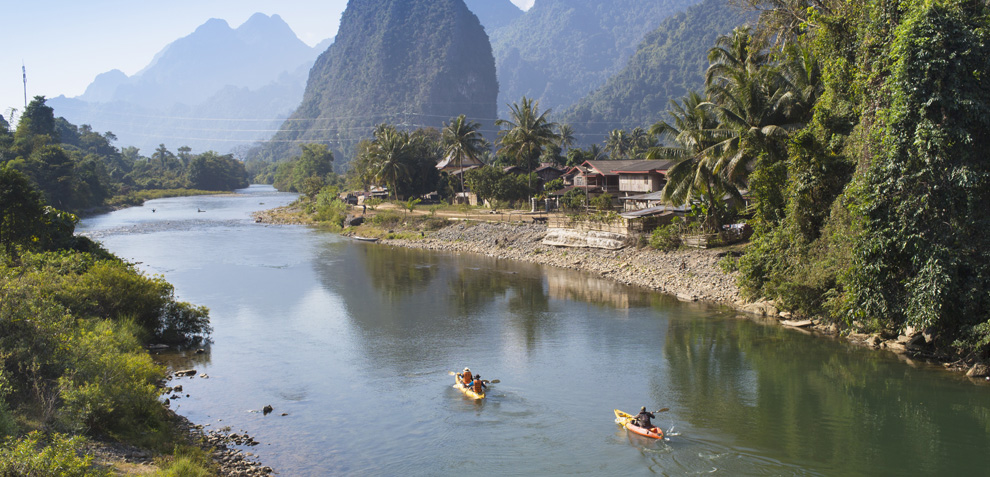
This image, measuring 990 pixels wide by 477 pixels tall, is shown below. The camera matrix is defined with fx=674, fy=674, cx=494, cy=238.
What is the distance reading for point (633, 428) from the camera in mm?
17516

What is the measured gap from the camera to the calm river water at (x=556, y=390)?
16672 mm

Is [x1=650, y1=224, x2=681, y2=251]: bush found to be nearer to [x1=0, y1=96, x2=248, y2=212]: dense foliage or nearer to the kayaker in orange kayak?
the kayaker in orange kayak

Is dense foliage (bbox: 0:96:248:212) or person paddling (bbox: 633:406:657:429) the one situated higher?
dense foliage (bbox: 0:96:248:212)

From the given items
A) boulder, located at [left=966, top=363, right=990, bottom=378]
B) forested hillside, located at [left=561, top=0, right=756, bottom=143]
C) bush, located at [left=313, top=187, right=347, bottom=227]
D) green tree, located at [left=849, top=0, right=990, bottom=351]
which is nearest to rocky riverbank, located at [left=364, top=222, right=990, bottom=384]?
boulder, located at [left=966, top=363, right=990, bottom=378]

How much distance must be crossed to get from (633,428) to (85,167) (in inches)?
3983

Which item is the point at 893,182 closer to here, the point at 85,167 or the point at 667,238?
the point at 667,238

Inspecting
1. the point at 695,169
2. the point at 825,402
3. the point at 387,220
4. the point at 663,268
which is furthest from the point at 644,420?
the point at 387,220

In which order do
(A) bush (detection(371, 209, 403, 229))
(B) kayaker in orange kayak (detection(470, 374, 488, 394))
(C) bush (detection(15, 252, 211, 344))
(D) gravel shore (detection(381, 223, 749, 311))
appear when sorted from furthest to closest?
(A) bush (detection(371, 209, 403, 229)) → (D) gravel shore (detection(381, 223, 749, 311)) → (C) bush (detection(15, 252, 211, 344)) → (B) kayaker in orange kayak (detection(470, 374, 488, 394))

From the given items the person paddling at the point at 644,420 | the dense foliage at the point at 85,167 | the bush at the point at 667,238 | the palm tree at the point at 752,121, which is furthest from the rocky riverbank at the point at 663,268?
the dense foliage at the point at 85,167

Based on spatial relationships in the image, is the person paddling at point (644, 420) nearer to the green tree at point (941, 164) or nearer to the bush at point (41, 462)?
the green tree at point (941, 164)

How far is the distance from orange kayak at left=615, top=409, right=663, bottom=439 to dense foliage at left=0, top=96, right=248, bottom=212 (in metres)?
31.5

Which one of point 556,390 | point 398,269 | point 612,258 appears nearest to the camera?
point 556,390

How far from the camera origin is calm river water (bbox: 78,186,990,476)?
16.7 meters

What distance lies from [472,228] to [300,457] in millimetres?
41753
